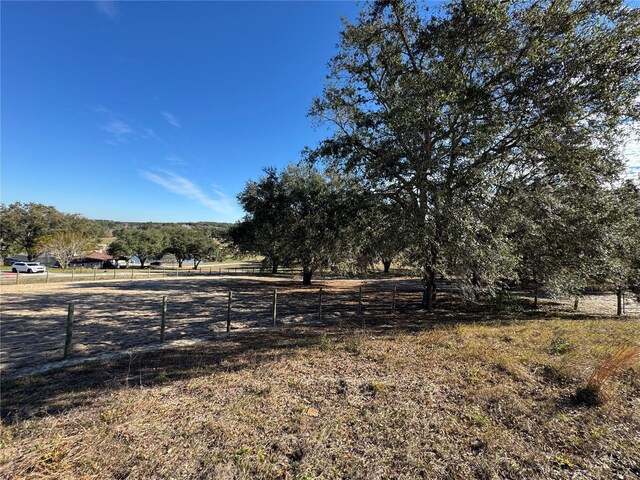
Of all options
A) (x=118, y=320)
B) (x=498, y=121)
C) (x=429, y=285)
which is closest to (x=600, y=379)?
(x=498, y=121)

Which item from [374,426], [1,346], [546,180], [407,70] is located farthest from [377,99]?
[1,346]

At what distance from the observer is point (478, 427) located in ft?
11.8

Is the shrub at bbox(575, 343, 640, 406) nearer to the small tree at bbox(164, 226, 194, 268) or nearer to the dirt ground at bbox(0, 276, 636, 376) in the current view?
the dirt ground at bbox(0, 276, 636, 376)

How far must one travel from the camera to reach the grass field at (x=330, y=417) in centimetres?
298

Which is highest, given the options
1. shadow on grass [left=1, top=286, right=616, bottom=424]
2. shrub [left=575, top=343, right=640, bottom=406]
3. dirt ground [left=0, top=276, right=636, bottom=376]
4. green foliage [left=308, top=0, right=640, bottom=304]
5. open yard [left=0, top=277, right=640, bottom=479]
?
green foliage [left=308, top=0, right=640, bottom=304]

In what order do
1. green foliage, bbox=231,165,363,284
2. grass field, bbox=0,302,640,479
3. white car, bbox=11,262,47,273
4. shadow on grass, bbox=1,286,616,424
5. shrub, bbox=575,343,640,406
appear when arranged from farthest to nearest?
white car, bbox=11,262,47,273 < green foliage, bbox=231,165,363,284 < shadow on grass, bbox=1,286,616,424 < shrub, bbox=575,343,640,406 < grass field, bbox=0,302,640,479

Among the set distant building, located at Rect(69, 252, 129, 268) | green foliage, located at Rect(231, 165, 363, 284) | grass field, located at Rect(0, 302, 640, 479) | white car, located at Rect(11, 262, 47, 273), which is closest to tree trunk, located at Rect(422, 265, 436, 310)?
grass field, located at Rect(0, 302, 640, 479)

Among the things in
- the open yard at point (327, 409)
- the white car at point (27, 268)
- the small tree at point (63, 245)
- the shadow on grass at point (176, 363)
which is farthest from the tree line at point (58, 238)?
the open yard at point (327, 409)

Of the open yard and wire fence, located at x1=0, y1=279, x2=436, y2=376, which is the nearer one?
the open yard

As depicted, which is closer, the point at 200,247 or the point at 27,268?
the point at 27,268

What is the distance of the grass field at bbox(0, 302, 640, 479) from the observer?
2979 mm

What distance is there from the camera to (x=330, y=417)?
3.88 m

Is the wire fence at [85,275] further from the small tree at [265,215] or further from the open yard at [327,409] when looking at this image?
the open yard at [327,409]

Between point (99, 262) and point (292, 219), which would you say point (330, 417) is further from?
point (99, 262)
